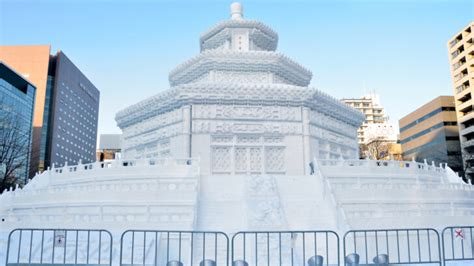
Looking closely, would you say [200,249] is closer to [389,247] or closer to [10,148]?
[389,247]

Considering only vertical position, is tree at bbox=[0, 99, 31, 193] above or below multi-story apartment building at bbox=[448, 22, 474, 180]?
below

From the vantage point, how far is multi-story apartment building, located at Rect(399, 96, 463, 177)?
6027 centimetres

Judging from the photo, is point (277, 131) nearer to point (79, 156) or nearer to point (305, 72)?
point (305, 72)

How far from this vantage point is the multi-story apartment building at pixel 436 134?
60.3 m

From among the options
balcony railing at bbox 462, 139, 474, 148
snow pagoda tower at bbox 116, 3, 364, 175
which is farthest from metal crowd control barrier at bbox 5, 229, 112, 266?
balcony railing at bbox 462, 139, 474, 148

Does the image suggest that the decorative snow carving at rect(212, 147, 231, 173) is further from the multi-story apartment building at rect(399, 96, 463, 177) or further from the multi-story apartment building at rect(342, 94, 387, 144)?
the multi-story apartment building at rect(342, 94, 387, 144)

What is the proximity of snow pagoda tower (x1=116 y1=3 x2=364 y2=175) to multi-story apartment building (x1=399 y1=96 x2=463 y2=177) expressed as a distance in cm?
4033

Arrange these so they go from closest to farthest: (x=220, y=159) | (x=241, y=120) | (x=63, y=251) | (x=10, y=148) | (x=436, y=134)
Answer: (x=63, y=251), (x=220, y=159), (x=241, y=120), (x=10, y=148), (x=436, y=134)

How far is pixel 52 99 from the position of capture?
8938 cm

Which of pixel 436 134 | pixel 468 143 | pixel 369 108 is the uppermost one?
pixel 369 108

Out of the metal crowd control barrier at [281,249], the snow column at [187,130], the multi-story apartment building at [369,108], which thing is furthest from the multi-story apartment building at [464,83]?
the metal crowd control barrier at [281,249]

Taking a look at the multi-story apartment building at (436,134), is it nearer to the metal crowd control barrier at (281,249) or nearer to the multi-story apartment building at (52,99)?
the metal crowd control barrier at (281,249)

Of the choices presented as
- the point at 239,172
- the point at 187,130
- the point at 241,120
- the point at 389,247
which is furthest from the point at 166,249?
the point at 241,120

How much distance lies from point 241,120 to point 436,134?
161ft
